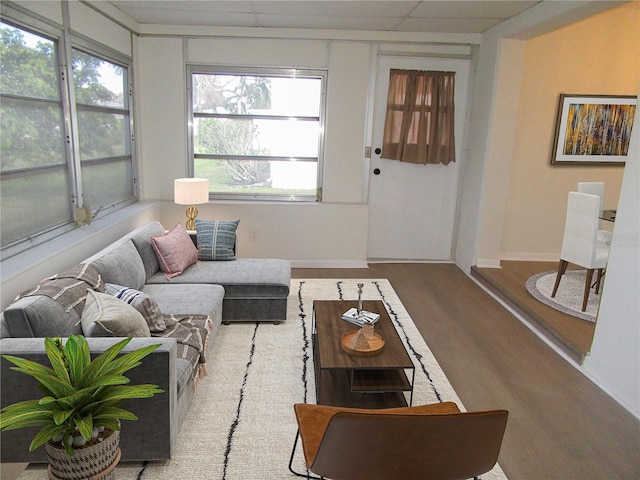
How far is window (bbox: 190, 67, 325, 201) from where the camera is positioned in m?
5.25

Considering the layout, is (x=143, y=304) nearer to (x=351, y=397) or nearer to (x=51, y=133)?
(x=351, y=397)

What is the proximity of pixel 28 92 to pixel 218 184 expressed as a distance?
8.38ft

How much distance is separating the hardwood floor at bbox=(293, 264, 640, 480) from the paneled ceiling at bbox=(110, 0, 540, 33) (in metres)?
2.65

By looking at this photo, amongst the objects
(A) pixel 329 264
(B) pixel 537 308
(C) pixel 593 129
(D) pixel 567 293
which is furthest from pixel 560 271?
(A) pixel 329 264

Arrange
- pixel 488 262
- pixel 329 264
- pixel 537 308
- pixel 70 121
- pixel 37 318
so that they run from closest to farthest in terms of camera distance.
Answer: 1. pixel 37 318
2. pixel 70 121
3. pixel 537 308
4. pixel 488 262
5. pixel 329 264

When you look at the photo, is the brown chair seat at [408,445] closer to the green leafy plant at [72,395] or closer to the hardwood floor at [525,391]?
the green leafy plant at [72,395]

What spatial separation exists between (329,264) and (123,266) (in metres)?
2.78

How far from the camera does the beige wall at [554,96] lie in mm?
5164

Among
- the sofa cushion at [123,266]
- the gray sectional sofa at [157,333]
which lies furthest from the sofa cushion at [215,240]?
the sofa cushion at [123,266]

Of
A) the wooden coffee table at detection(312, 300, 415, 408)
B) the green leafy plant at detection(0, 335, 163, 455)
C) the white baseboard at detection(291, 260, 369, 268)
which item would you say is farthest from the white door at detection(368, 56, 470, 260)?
the green leafy plant at detection(0, 335, 163, 455)

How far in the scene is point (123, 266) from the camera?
3.21 metres

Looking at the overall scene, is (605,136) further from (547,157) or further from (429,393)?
(429,393)

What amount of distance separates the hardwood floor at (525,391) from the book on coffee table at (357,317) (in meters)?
0.67

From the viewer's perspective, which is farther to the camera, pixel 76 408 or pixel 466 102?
pixel 466 102
